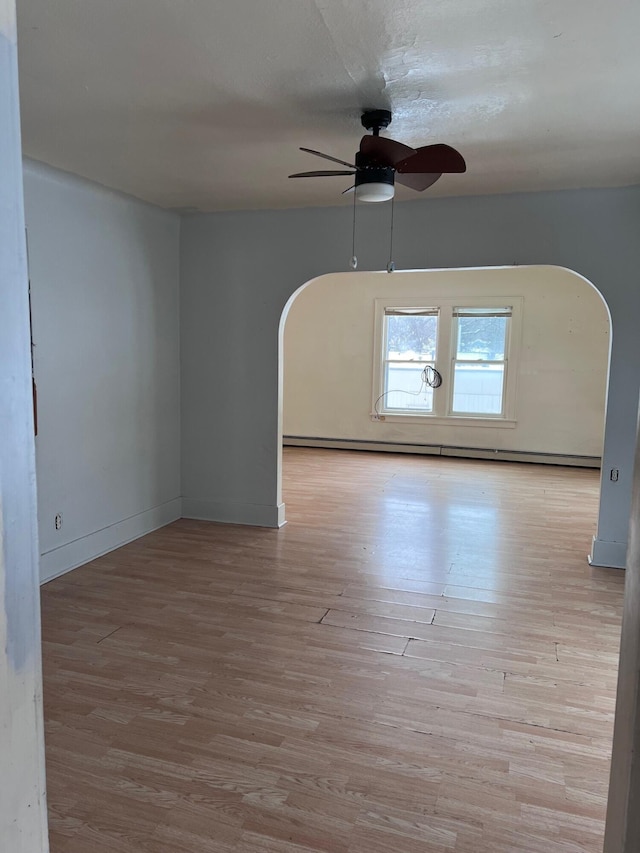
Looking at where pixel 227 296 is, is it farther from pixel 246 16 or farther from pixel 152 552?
pixel 246 16

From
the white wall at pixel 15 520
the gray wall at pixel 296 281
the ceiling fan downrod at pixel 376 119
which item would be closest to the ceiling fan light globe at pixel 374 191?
the ceiling fan downrod at pixel 376 119

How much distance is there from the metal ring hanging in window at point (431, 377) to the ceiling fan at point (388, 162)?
5.29 m

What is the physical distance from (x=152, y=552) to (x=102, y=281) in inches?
77.4

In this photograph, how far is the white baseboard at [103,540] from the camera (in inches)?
147

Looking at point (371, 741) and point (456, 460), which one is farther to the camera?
point (456, 460)

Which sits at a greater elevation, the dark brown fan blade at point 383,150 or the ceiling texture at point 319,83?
the ceiling texture at point 319,83

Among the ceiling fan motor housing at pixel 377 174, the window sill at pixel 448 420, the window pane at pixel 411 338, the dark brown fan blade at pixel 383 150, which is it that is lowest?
the window sill at pixel 448 420

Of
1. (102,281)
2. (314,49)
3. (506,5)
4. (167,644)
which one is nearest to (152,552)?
(167,644)

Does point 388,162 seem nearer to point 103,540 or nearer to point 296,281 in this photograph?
point 296,281

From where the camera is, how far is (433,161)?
2.69m

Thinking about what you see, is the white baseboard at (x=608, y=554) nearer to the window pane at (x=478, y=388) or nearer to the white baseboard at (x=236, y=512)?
the white baseboard at (x=236, y=512)

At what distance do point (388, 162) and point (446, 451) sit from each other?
5897mm

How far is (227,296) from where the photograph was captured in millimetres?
4820

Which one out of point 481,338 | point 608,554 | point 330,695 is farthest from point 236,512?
point 481,338
